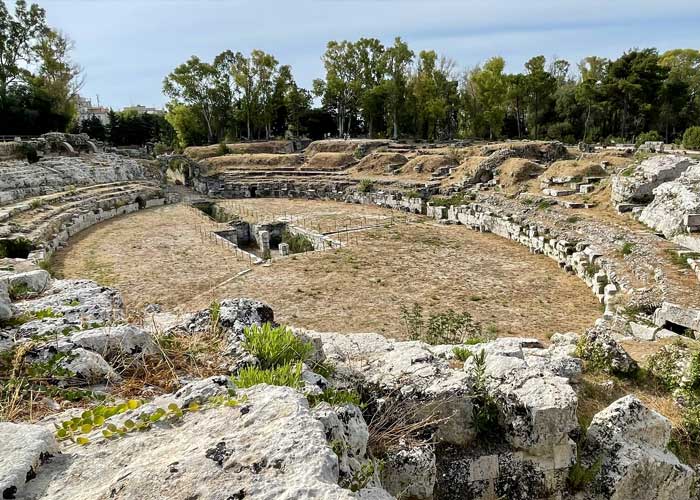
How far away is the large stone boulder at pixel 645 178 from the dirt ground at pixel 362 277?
4862mm

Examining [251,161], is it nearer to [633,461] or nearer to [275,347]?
[275,347]

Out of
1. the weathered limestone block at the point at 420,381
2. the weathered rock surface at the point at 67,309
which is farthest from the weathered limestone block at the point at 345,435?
the weathered rock surface at the point at 67,309

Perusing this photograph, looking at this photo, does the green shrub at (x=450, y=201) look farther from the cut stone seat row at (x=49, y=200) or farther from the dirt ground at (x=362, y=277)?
the cut stone seat row at (x=49, y=200)

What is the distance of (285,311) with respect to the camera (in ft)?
38.8

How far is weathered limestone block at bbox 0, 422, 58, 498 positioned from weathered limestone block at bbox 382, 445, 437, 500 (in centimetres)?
219

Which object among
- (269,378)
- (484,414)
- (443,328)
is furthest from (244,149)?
(269,378)

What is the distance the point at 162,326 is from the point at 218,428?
2651 mm

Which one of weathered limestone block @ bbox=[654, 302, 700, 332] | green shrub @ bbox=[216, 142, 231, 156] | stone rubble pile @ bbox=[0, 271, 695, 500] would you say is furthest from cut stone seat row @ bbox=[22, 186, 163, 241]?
weathered limestone block @ bbox=[654, 302, 700, 332]

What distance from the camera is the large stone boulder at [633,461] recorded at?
392cm

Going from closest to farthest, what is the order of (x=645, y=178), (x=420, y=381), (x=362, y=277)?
(x=420, y=381)
(x=362, y=277)
(x=645, y=178)

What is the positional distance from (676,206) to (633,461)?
576 inches

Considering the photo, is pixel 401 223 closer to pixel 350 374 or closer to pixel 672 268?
pixel 672 268

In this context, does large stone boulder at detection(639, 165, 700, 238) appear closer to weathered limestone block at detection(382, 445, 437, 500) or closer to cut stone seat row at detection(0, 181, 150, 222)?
weathered limestone block at detection(382, 445, 437, 500)

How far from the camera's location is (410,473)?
11.3 ft
